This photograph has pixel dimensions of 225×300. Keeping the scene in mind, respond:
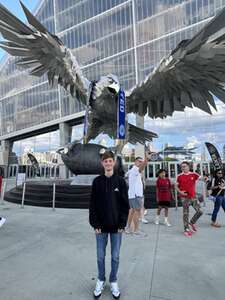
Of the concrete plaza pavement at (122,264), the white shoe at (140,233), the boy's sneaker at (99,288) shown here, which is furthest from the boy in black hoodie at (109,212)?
the white shoe at (140,233)

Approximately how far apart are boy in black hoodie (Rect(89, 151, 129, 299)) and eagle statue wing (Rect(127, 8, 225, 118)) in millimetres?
4563

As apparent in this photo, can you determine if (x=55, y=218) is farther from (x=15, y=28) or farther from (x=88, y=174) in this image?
(x=15, y=28)

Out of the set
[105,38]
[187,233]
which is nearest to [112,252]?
[187,233]

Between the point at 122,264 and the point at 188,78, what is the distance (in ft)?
19.2

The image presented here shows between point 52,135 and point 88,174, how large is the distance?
107ft

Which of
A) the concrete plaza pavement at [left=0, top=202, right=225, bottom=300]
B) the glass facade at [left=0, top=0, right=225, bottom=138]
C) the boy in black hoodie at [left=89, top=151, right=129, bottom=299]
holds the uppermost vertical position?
the glass facade at [left=0, top=0, right=225, bottom=138]

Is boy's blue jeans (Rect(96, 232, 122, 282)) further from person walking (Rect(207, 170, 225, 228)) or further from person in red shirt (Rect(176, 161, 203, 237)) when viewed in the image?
person walking (Rect(207, 170, 225, 228))

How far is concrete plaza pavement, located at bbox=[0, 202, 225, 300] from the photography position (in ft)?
10.5

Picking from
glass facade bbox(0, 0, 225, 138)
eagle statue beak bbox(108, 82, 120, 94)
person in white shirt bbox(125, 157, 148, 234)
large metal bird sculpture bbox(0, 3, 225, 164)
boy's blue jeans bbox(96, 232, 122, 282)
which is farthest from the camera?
glass facade bbox(0, 0, 225, 138)

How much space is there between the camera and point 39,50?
8930 mm

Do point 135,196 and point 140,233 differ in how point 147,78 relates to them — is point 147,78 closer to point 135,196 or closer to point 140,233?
point 135,196

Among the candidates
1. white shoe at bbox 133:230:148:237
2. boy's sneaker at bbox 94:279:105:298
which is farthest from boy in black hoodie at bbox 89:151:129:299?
white shoe at bbox 133:230:148:237

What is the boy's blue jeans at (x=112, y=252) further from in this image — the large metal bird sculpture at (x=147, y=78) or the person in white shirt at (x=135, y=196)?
the large metal bird sculpture at (x=147, y=78)

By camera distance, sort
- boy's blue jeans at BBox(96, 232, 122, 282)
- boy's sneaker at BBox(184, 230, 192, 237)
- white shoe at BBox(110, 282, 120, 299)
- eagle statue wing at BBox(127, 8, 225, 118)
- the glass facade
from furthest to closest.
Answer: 1. the glass facade
2. eagle statue wing at BBox(127, 8, 225, 118)
3. boy's sneaker at BBox(184, 230, 192, 237)
4. boy's blue jeans at BBox(96, 232, 122, 282)
5. white shoe at BBox(110, 282, 120, 299)
